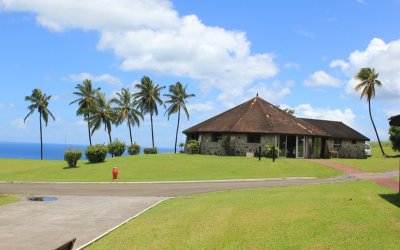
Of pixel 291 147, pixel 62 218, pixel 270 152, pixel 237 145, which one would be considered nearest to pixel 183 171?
pixel 270 152

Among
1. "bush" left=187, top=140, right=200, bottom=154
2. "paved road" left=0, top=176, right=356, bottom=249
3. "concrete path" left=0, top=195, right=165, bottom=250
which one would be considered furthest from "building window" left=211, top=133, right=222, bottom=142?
"concrete path" left=0, top=195, right=165, bottom=250

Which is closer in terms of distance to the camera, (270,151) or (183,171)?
(183,171)

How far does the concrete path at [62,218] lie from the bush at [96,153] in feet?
81.3

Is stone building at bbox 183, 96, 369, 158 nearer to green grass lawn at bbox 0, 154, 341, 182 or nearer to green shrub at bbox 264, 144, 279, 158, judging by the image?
green shrub at bbox 264, 144, 279, 158

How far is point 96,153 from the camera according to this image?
47812 millimetres

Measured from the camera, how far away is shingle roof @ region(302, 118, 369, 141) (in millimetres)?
56812

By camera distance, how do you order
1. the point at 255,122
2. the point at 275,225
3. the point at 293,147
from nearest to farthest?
the point at 275,225 < the point at 293,147 < the point at 255,122

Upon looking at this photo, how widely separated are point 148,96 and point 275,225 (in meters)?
65.6

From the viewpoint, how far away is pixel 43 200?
21.9 metres

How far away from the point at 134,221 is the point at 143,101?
62.9 meters

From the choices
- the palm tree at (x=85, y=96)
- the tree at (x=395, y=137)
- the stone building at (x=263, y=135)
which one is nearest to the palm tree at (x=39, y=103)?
the palm tree at (x=85, y=96)

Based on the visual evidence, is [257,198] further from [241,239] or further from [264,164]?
[264,164]

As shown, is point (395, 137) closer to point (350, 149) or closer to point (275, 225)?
point (350, 149)

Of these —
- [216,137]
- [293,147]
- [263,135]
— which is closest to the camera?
[263,135]
